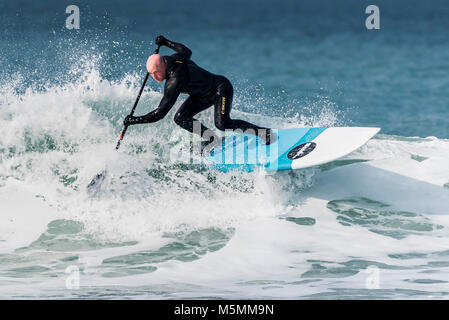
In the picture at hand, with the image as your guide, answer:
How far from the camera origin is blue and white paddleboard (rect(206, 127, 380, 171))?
7.38 m

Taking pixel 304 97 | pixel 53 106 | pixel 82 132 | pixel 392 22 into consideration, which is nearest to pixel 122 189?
pixel 82 132

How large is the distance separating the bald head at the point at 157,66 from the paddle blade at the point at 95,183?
1468 mm

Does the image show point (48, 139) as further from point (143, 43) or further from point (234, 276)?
point (143, 43)

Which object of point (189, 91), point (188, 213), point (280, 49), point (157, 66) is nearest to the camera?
point (157, 66)

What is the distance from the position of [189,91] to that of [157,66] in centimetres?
58

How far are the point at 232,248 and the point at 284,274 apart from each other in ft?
2.64

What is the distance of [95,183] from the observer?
25.0ft

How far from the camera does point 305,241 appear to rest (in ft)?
22.3

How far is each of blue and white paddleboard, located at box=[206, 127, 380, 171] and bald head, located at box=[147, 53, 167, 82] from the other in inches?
53.0

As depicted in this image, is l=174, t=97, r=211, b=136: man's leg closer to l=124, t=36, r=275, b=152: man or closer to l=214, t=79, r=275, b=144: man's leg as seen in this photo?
l=124, t=36, r=275, b=152: man

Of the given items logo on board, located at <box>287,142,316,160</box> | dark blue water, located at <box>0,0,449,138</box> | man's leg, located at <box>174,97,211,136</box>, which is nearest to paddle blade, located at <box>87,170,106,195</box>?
man's leg, located at <box>174,97,211,136</box>

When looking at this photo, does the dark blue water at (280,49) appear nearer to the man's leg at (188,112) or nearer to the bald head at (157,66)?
the man's leg at (188,112)

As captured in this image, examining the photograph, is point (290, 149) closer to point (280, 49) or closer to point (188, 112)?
point (188, 112)

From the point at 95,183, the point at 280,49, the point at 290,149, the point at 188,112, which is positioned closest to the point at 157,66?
the point at 188,112
